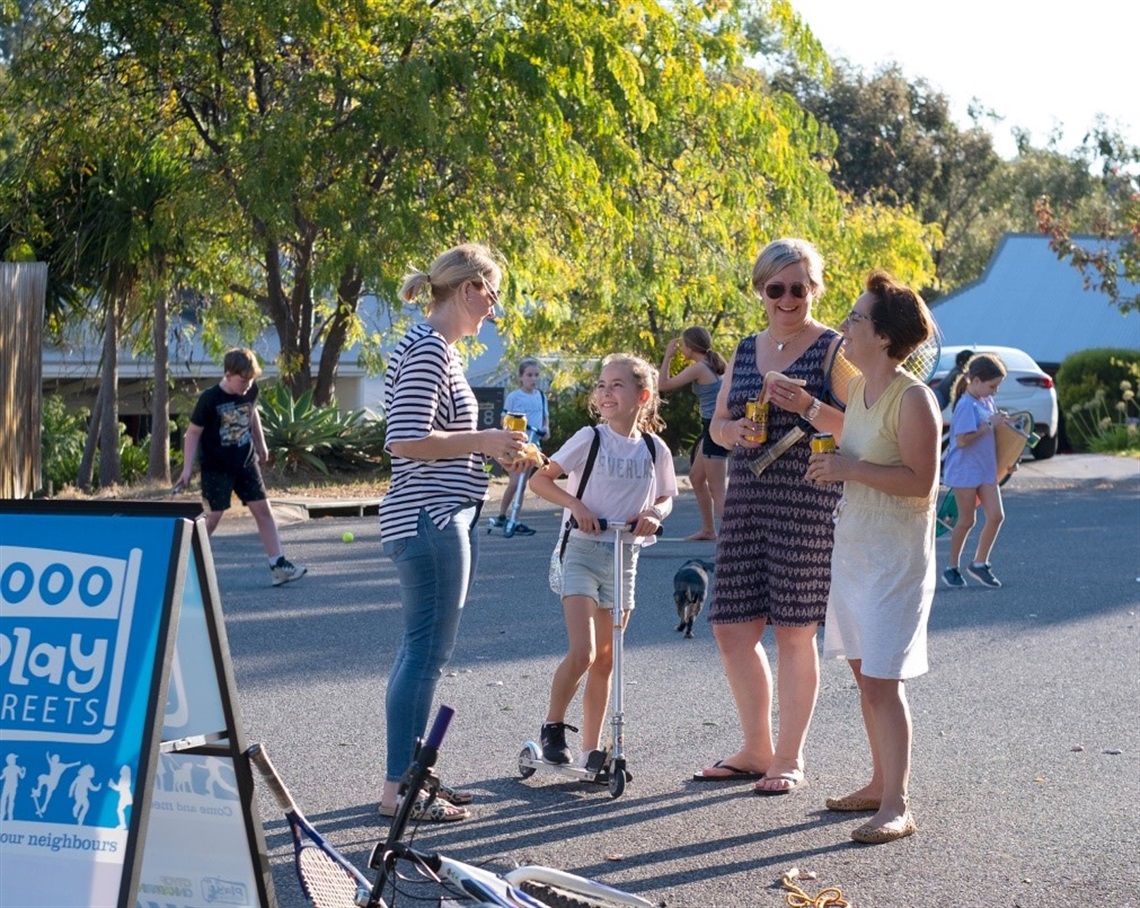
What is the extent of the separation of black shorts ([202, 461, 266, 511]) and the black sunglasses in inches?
255

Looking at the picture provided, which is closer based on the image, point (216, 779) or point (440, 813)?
point (216, 779)

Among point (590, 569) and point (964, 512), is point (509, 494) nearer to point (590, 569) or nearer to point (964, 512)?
point (964, 512)

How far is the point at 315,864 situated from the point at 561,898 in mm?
599

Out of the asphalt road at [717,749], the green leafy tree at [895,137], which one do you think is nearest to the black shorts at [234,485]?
the asphalt road at [717,749]

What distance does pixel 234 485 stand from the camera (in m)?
11.8

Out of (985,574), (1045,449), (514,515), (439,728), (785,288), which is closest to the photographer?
(439,728)

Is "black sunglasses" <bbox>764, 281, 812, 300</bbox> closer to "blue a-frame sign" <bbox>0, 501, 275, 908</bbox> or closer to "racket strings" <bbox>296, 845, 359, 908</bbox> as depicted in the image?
"blue a-frame sign" <bbox>0, 501, 275, 908</bbox>

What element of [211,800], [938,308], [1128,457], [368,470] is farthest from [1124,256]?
[211,800]

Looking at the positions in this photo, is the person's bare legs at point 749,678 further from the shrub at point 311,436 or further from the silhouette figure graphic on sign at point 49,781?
the shrub at point 311,436

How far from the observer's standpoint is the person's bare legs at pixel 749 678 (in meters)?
6.00

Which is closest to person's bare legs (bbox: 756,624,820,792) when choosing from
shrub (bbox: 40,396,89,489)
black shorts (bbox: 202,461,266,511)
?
black shorts (bbox: 202,461,266,511)

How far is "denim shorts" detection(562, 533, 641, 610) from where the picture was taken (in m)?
6.08

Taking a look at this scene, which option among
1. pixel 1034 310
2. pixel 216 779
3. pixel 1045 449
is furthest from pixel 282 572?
pixel 1034 310

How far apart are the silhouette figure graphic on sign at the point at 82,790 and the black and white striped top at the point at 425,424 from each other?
1869 millimetres
